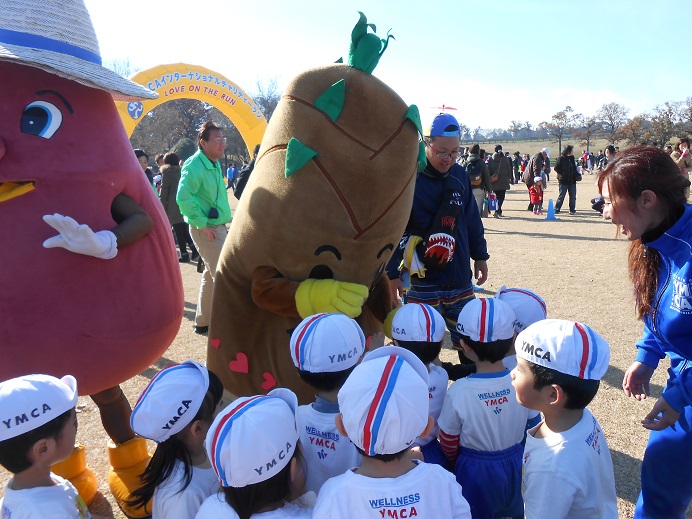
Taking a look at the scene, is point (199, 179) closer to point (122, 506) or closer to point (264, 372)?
point (264, 372)

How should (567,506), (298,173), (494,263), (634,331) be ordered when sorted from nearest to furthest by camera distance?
(567,506) < (298,173) < (634,331) < (494,263)

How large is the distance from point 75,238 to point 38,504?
41.9 inches

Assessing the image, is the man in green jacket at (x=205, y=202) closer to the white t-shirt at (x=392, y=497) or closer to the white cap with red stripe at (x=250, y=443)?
the white cap with red stripe at (x=250, y=443)

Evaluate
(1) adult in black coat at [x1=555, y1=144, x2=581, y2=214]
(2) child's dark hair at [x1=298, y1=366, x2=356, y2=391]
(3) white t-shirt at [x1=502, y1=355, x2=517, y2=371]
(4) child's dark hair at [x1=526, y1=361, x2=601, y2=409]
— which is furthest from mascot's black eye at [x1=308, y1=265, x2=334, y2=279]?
(1) adult in black coat at [x1=555, y1=144, x2=581, y2=214]

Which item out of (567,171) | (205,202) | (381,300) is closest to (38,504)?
(381,300)

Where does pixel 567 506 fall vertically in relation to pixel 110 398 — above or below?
above

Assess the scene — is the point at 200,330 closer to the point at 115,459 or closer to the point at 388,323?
the point at 115,459

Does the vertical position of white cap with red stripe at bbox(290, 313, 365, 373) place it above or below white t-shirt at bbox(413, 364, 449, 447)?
above

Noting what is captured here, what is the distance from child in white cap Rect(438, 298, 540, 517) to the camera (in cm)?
208

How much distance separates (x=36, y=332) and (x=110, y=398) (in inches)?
25.7

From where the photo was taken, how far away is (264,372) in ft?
8.95

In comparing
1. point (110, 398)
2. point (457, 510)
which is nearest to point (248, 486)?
point (457, 510)

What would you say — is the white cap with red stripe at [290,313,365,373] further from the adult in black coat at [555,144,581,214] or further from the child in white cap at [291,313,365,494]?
the adult in black coat at [555,144,581,214]

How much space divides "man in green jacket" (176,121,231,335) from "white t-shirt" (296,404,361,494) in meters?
3.23
